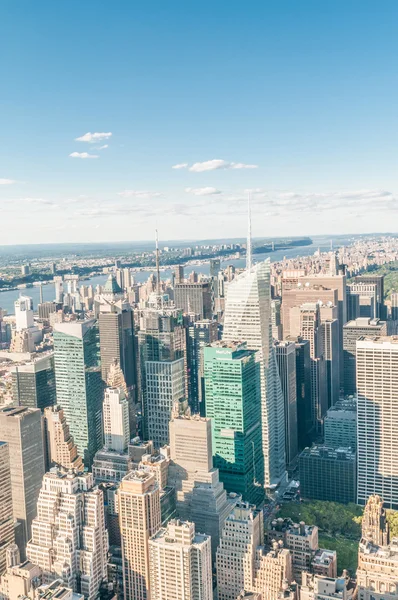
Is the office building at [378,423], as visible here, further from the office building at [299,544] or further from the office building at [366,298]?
the office building at [366,298]

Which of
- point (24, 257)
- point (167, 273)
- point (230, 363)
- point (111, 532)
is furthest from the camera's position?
point (167, 273)

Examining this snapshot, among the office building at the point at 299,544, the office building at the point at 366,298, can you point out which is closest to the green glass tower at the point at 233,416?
the office building at the point at 299,544

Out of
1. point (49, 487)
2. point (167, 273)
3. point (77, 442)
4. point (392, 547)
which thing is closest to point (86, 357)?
point (77, 442)

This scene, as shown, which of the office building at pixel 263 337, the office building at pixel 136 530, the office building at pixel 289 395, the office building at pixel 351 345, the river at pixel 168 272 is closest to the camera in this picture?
the office building at pixel 136 530

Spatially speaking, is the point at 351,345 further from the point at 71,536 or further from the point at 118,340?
the point at 71,536

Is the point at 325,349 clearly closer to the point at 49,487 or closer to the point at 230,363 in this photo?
the point at 230,363

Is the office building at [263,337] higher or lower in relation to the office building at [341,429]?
higher

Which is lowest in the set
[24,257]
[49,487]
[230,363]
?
[49,487]

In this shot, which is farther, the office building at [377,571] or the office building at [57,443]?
the office building at [57,443]

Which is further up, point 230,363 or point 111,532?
point 230,363
